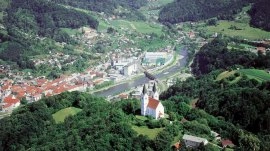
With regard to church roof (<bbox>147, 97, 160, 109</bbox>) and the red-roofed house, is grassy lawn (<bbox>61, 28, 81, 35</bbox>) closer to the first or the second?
the red-roofed house

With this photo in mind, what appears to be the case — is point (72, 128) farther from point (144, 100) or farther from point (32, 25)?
point (32, 25)

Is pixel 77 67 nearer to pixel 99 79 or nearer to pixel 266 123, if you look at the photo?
pixel 99 79

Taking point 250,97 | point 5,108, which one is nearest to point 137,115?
point 250,97

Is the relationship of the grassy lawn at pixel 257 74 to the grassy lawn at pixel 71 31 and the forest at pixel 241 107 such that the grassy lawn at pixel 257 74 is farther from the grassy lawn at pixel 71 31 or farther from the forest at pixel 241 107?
the grassy lawn at pixel 71 31

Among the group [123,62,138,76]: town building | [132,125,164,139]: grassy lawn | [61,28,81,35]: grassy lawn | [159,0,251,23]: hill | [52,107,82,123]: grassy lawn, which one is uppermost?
[159,0,251,23]: hill

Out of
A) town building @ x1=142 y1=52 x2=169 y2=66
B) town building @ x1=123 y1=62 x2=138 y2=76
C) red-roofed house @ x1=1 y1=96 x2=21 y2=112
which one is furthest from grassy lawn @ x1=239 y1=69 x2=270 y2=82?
town building @ x1=142 y1=52 x2=169 y2=66

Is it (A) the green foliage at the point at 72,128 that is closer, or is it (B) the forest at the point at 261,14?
(A) the green foliage at the point at 72,128

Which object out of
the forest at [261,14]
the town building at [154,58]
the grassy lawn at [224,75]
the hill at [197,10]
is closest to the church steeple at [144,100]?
the grassy lawn at [224,75]
